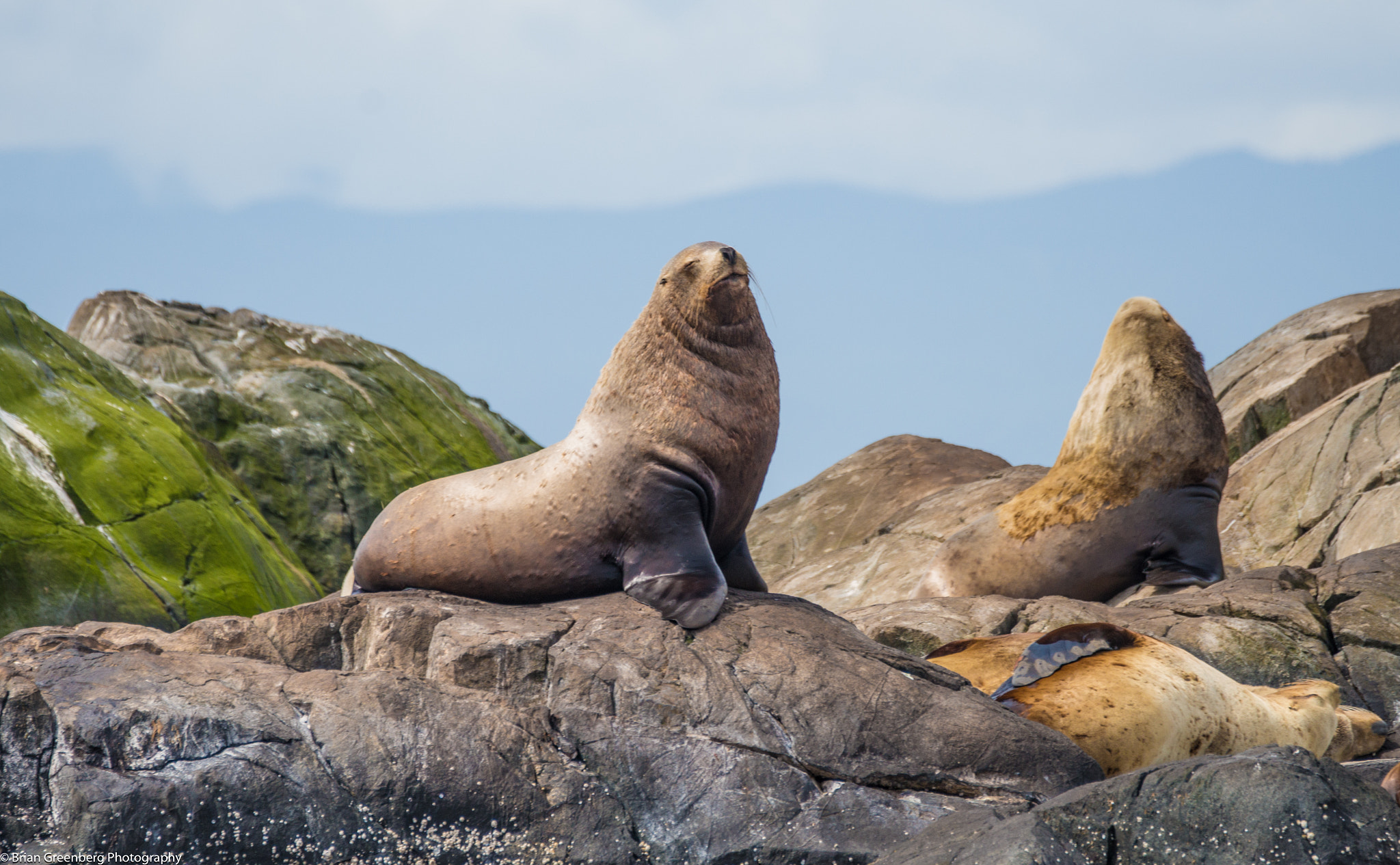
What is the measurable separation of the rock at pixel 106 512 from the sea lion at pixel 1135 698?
6657 millimetres

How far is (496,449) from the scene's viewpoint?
57.3ft

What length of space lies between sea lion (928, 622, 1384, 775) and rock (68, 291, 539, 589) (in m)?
10.5

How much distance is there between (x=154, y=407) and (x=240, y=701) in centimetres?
979

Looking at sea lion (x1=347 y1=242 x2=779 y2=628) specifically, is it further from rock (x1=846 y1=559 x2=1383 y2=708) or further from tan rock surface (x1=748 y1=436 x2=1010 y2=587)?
tan rock surface (x1=748 y1=436 x2=1010 y2=587)

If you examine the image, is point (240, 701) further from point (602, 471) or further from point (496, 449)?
point (496, 449)

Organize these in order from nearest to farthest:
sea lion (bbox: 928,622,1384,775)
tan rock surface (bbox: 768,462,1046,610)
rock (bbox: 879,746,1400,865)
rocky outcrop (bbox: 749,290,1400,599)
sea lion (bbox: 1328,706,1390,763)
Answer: rock (bbox: 879,746,1400,865)
sea lion (bbox: 928,622,1384,775)
sea lion (bbox: 1328,706,1390,763)
rocky outcrop (bbox: 749,290,1400,599)
tan rock surface (bbox: 768,462,1046,610)

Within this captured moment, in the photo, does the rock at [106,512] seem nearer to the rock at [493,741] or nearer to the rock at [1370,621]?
the rock at [493,741]

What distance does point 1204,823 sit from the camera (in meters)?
3.54

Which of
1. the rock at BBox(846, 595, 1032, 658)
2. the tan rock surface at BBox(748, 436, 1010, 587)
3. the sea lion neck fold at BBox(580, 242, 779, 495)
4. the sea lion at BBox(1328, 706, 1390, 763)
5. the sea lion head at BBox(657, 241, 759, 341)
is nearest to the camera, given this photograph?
the sea lion neck fold at BBox(580, 242, 779, 495)

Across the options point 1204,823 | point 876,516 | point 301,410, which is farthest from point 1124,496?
point 301,410

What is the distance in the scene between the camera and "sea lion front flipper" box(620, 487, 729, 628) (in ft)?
17.7

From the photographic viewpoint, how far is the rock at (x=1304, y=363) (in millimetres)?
13477

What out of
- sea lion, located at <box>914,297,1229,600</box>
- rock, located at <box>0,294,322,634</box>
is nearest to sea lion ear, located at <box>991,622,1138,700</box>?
sea lion, located at <box>914,297,1229,600</box>

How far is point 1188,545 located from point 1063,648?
3.59m
